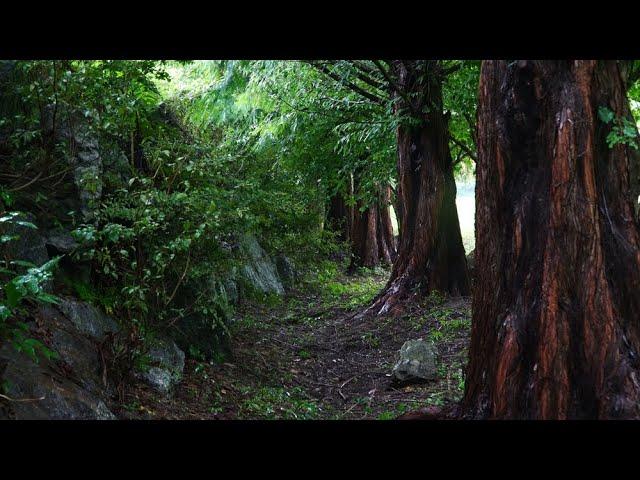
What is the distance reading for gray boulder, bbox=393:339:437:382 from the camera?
678cm

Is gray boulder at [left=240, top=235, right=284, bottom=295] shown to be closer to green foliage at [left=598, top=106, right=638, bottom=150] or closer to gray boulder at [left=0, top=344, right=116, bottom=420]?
gray boulder at [left=0, top=344, right=116, bottom=420]

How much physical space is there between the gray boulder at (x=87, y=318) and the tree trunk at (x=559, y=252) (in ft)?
10.3

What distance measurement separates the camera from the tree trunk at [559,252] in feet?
11.5

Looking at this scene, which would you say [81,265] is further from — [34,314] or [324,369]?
[324,369]

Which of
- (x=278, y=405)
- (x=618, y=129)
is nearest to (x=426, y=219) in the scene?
(x=278, y=405)

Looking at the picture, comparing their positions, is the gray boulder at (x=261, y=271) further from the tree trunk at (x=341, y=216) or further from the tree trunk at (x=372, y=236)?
the tree trunk at (x=341, y=216)

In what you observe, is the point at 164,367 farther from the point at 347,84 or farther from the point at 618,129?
the point at 347,84

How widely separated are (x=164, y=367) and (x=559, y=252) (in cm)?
369

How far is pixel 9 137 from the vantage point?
516 cm

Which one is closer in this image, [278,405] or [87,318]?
[87,318]

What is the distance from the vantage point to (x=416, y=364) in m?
6.89

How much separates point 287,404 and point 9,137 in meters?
3.55
